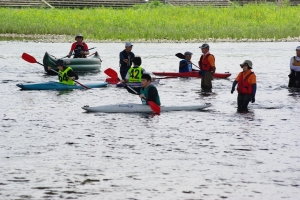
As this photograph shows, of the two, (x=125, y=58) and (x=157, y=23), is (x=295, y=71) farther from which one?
(x=157, y=23)

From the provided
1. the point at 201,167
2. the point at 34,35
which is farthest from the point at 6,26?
the point at 201,167

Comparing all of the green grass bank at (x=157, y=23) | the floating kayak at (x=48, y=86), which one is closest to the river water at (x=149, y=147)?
the floating kayak at (x=48, y=86)

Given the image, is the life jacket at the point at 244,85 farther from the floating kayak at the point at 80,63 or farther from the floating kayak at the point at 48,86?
the floating kayak at the point at 80,63

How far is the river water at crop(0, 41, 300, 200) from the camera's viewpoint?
1166cm

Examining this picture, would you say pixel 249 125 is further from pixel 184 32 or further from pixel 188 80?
pixel 184 32

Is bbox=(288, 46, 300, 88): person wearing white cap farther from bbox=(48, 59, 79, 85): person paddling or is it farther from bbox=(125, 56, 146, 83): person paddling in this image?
bbox=(48, 59, 79, 85): person paddling

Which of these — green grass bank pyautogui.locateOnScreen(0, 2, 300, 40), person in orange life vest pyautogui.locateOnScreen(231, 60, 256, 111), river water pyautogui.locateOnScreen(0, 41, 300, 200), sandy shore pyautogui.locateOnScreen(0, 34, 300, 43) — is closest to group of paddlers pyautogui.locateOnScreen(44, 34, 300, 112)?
person in orange life vest pyautogui.locateOnScreen(231, 60, 256, 111)

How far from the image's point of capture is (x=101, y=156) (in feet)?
45.4

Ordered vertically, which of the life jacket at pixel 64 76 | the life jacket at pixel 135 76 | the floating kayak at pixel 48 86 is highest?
the life jacket at pixel 135 76

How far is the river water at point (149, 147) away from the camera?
11656mm

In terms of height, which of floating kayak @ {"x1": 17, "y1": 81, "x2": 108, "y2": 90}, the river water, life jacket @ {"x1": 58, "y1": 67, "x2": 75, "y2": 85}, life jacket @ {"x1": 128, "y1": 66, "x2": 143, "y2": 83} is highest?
life jacket @ {"x1": 128, "y1": 66, "x2": 143, "y2": 83}

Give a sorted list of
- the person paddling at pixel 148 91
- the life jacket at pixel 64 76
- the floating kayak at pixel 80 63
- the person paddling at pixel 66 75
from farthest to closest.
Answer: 1. the floating kayak at pixel 80 63
2. the life jacket at pixel 64 76
3. the person paddling at pixel 66 75
4. the person paddling at pixel 148 91

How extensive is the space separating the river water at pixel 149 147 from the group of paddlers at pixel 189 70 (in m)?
0.41

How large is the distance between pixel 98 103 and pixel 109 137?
526 centimetres
